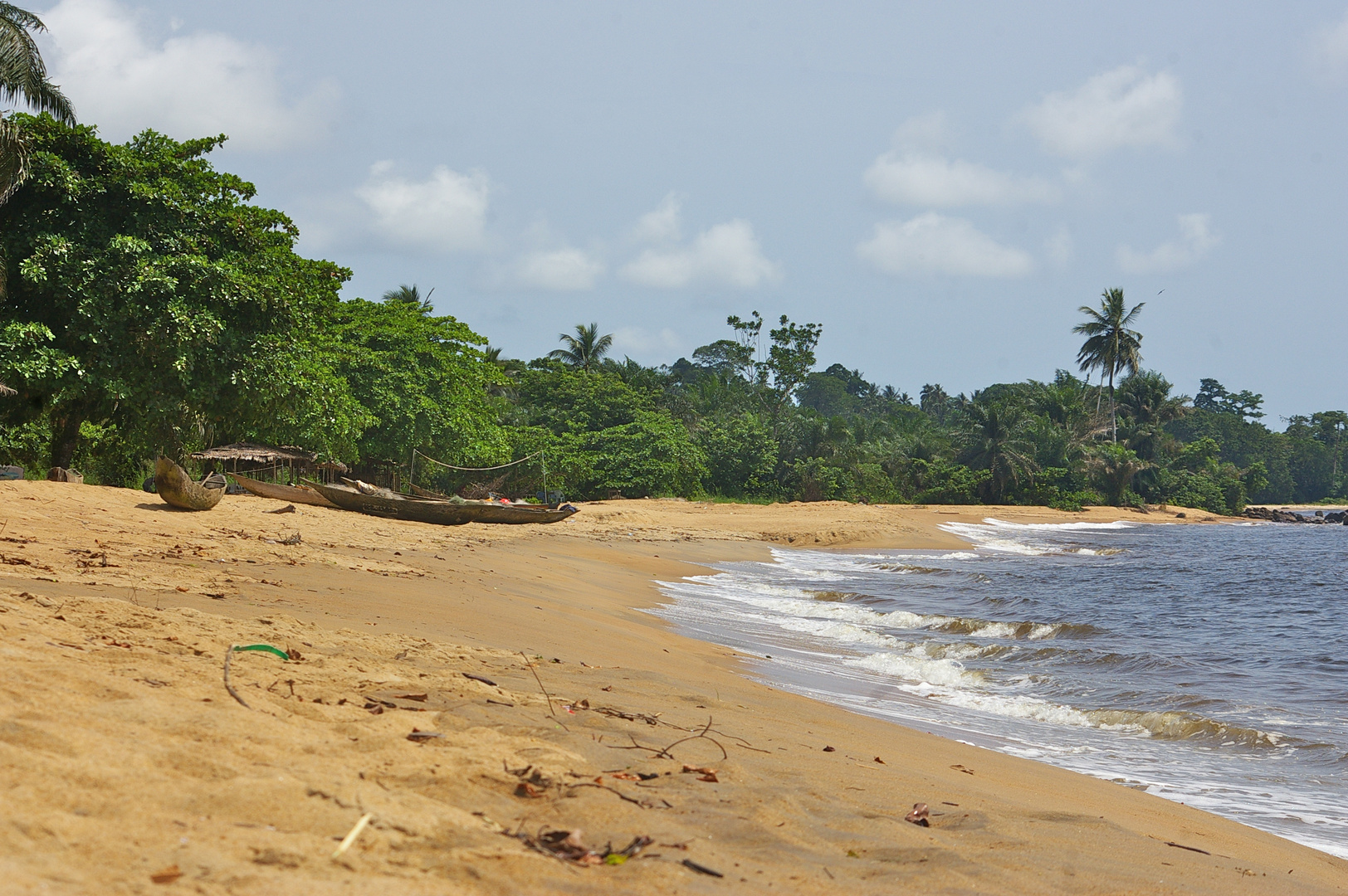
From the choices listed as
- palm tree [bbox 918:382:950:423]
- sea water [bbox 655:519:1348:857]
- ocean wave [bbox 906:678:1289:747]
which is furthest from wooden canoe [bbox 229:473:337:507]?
palm tree [bbox 918:382:950:423]

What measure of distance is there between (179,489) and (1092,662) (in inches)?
510

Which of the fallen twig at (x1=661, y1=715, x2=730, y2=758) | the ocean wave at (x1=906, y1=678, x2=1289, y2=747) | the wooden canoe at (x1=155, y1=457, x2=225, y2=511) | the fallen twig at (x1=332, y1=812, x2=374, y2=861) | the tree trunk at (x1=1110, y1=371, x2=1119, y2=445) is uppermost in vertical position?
the tree trunk at (x1=1110, y1=371, x2=1119, y2=445)

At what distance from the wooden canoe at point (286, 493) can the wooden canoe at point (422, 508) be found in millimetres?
179

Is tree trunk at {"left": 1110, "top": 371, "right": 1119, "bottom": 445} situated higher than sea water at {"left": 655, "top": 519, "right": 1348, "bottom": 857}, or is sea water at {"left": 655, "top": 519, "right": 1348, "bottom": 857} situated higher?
tree trunk at {"left": 1110, "top": 371, "right": 1119, "bottom": 445}

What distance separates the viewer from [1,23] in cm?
1967

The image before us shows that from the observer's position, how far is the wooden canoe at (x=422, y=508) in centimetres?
1970

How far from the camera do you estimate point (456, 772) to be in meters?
3.38

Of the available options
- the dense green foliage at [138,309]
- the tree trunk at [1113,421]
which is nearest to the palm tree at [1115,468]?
the tree trunk at [1113,421]

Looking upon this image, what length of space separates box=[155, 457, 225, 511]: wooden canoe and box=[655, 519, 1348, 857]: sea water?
7361mm

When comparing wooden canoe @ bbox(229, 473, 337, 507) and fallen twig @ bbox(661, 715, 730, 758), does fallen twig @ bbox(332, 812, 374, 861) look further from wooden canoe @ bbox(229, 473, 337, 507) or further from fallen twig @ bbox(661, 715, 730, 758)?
wooden canoe @ bbox(229, 473, 337, 507)

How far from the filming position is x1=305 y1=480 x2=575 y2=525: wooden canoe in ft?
64.6

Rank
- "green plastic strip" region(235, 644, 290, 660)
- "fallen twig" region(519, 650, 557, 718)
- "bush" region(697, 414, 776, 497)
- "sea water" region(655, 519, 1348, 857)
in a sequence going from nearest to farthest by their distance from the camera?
"fallen twig" region(519, 650, 557, 718) < "green plastic strip" region(235, 644, 290, 660) < "sea water" region(655, 519, 1348, 857) < "bush" region(697, 414, 776, 497)

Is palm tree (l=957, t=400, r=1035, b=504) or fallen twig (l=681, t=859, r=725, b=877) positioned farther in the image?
palm tree (l=957, t=400, r=1035, b=504)

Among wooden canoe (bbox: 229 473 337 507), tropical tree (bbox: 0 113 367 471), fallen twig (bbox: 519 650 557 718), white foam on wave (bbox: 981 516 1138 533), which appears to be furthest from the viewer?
white foam on wave (bbox: 981 516 1138 533)
